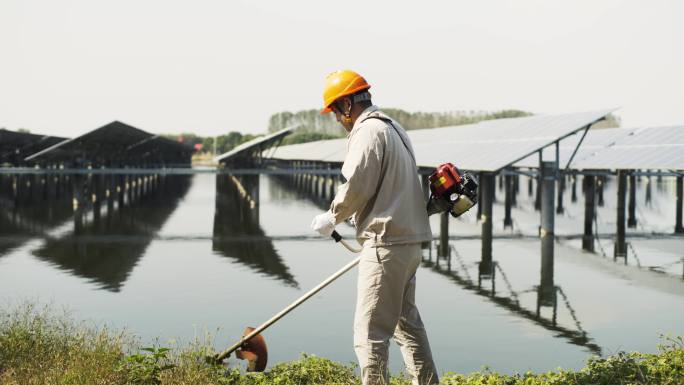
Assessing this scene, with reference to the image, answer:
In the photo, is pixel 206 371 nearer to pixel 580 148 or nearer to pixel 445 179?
pixel 445 179

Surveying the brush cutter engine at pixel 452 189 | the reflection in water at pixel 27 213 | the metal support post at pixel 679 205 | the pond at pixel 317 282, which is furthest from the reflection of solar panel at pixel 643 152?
the reflection in water at pixel 27 213

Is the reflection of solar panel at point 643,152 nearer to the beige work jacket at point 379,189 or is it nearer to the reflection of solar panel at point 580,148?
the reflection of solar panel at point 580,148

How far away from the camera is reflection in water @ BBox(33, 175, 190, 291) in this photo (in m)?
14.7

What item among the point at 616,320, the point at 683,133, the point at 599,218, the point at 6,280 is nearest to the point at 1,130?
the point at 6,280

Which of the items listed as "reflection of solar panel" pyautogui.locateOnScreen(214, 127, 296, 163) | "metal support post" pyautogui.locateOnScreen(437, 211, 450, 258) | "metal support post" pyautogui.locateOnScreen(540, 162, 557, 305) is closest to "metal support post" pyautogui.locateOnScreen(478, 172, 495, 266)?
"metal support post" pyautogui.locateOnScreen(437, 211, 450, 258)

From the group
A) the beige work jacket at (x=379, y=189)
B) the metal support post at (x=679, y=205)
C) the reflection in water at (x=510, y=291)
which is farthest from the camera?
the metal support post at (x=679, y=205)

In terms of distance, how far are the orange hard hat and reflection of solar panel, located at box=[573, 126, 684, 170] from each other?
14.1 m

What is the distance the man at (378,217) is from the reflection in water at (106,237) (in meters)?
8.94

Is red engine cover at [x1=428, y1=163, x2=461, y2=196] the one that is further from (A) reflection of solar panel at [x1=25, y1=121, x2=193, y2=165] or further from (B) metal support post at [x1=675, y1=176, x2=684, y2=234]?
(A) reflection of solar panel at [x1=25, y1=121, x2=193, y2=165]

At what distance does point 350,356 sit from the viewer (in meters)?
8.32

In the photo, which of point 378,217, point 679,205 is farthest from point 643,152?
point 378,217

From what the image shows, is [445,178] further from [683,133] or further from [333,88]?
[683,133]

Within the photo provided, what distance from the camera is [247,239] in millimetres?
19656

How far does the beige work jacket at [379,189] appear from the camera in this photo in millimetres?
4285
